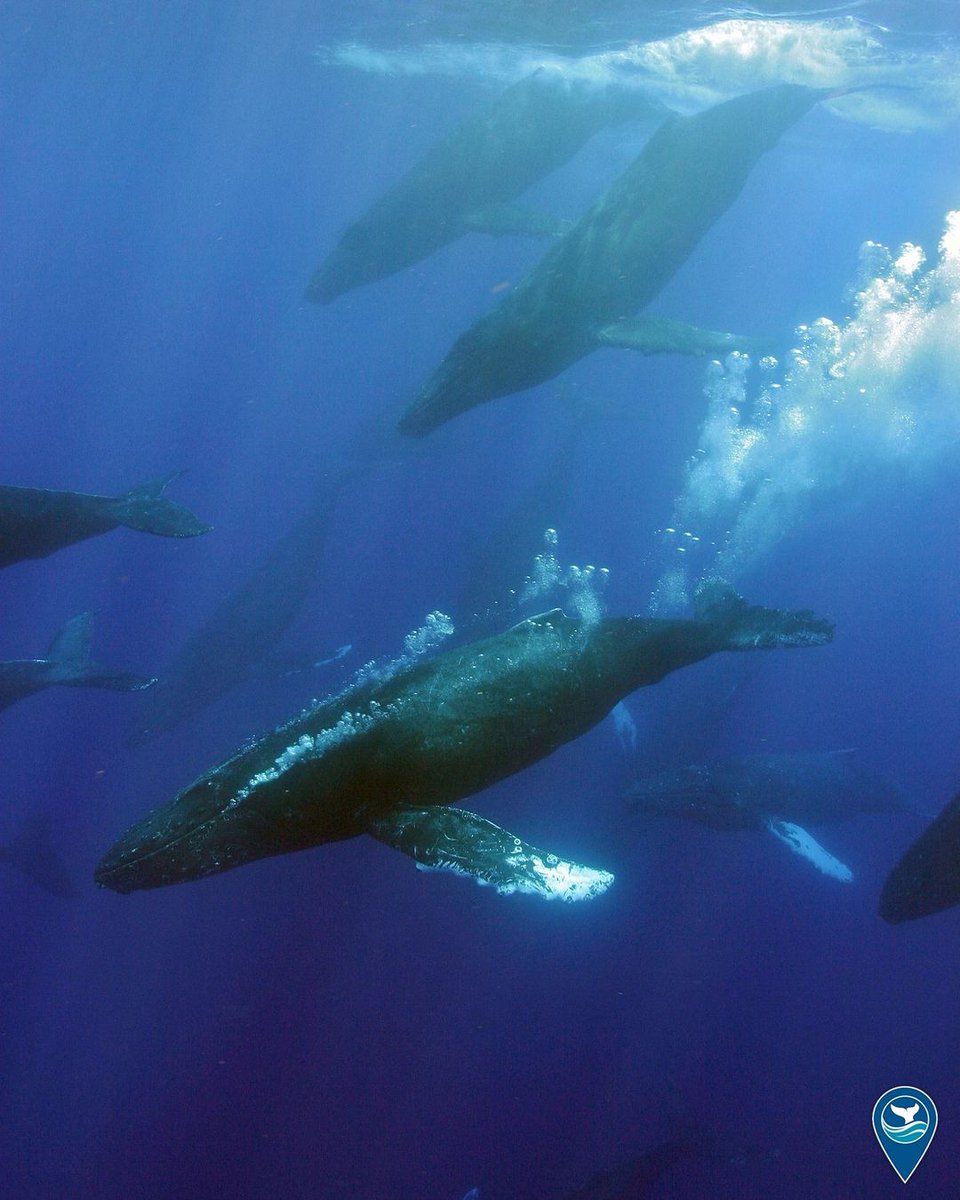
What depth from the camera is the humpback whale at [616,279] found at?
983 cm

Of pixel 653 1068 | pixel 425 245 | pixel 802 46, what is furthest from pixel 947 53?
pixel 653 1068

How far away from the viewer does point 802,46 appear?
72.4ft

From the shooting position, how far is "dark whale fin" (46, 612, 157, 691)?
10422 mm

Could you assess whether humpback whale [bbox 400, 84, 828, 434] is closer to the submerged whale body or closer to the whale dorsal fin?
the whale dorsal fin

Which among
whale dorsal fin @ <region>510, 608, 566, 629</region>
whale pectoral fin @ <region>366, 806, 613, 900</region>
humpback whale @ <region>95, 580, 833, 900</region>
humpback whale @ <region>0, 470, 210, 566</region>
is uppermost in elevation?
humpback whale @ <region>0, 470, 210, 566</region>

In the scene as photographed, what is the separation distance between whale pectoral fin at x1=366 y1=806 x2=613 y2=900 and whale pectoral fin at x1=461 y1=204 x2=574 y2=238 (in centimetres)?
1057

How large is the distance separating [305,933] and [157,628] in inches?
614

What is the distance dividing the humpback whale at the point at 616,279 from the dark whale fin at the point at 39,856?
45.4ft

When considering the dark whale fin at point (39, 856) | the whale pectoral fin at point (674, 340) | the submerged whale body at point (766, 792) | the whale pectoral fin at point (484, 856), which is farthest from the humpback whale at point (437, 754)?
the dark whale fin at point (39, 856)

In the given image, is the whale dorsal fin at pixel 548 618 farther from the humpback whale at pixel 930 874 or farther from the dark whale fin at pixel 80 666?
the dark whale fin at pixel 80 666

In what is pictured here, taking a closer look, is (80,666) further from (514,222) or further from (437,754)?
(514,222)

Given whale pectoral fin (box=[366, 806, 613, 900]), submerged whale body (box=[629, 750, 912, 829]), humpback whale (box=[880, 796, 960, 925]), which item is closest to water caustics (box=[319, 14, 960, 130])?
submerged whale body (box=[629, 750, 912, 829])

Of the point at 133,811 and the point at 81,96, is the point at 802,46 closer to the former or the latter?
the point at 133,811

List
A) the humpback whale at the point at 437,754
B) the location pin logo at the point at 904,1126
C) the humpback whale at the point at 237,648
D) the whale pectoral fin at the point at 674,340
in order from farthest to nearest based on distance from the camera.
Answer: the humpback whale at the point at 237,648
the location pin logo at the point at 904,1126
the whale pectoral fin at the point at 674,340
the humpback whale at the point at 437,754
